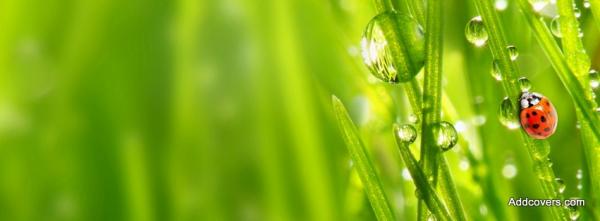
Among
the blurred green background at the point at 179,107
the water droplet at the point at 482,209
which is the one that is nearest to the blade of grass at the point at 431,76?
the water droplet at the point at 482,209

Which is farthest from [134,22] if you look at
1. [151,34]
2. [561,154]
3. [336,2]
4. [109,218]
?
[561,154]

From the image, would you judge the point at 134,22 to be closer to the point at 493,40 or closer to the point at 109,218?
the point at 109,218

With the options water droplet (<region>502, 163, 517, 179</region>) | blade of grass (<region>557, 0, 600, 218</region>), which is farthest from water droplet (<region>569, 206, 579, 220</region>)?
water droplet (<region>502, 163, 517, 179</region>)

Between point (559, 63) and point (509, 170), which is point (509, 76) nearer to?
point (559, 63)

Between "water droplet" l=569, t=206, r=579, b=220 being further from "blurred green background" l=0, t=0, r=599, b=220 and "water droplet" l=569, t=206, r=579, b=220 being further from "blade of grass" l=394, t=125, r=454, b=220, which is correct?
"blurred green background" l=0, t=0, r=599, b=220

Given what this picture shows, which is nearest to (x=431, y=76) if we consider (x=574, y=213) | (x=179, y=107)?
(x=574, y=213)

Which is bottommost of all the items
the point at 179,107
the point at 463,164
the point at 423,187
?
the point at 423,187

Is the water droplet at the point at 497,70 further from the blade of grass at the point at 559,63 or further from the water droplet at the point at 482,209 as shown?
the water droplet at the point at 482,209
